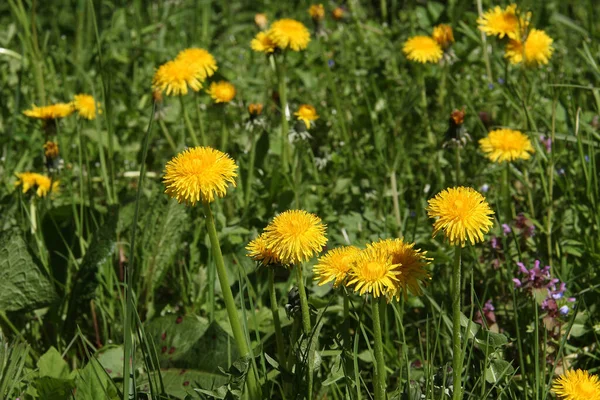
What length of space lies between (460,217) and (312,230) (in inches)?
10.8

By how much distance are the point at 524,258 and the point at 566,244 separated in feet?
0.40

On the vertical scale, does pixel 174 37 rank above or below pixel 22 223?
above

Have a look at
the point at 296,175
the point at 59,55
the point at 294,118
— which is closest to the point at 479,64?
the point at 294,118

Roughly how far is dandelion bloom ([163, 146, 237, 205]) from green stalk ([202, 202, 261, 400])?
1.5 inches

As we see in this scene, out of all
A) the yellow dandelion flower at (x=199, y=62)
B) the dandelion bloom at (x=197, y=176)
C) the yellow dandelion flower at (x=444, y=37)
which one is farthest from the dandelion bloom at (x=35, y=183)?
the yellow dandelion flower at (x=444, y=37)

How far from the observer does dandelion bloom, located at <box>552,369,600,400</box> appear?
1438mm

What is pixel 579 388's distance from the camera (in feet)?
4.75

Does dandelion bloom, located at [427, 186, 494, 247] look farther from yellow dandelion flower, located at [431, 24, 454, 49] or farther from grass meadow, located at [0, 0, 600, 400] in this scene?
yellow dandelion flower, located at [431, 24, 454, 49]

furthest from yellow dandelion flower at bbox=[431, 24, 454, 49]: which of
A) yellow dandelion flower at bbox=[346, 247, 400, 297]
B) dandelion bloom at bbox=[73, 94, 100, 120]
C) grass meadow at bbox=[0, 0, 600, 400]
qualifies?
yellow dandelion flower at bbox=[346, 247, 400, 297]

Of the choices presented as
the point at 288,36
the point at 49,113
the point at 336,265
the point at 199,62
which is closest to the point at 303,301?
the point at 336,265

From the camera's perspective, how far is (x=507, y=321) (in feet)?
7.04

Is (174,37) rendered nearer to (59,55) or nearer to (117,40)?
(117,40)

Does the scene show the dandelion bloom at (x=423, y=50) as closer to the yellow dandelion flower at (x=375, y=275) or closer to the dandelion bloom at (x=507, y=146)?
A: the dandelion bloom at (x=507, y=146)

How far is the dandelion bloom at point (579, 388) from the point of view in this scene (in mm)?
1438
